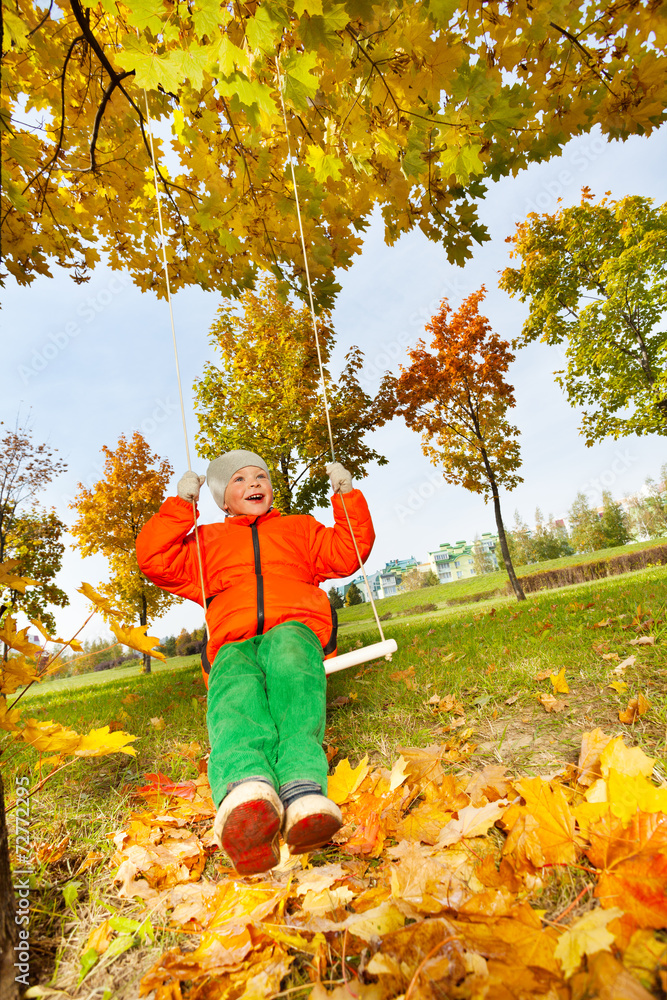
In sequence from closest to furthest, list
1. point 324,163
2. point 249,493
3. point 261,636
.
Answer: point 261,636
point 324,163
point 249,493

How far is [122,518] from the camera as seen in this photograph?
44.5 ft

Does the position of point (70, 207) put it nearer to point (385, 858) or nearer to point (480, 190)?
point (480, 190)

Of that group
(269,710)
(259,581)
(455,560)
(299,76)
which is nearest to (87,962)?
(269,710)

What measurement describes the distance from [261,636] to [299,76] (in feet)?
7.29

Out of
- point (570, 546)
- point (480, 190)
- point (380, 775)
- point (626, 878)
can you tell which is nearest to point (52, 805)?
point (380, 775)

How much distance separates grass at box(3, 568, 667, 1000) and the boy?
16.4 inches

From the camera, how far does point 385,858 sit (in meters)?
1.39

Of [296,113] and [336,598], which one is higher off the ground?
[296,113]

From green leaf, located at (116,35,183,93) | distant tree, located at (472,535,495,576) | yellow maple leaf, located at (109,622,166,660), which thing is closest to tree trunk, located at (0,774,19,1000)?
yellow maple leaf, located at (109,622,166,660)

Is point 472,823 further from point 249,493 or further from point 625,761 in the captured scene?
point 249,493

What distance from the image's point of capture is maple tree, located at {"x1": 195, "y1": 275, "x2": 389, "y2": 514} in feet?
26.7

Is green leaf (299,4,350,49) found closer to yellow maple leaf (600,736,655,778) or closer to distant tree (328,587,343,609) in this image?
yellow maple leaf (600,736,655,778)

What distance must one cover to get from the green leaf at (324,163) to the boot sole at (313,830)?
2826 mm

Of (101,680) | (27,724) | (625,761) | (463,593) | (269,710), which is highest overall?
(27,724)
